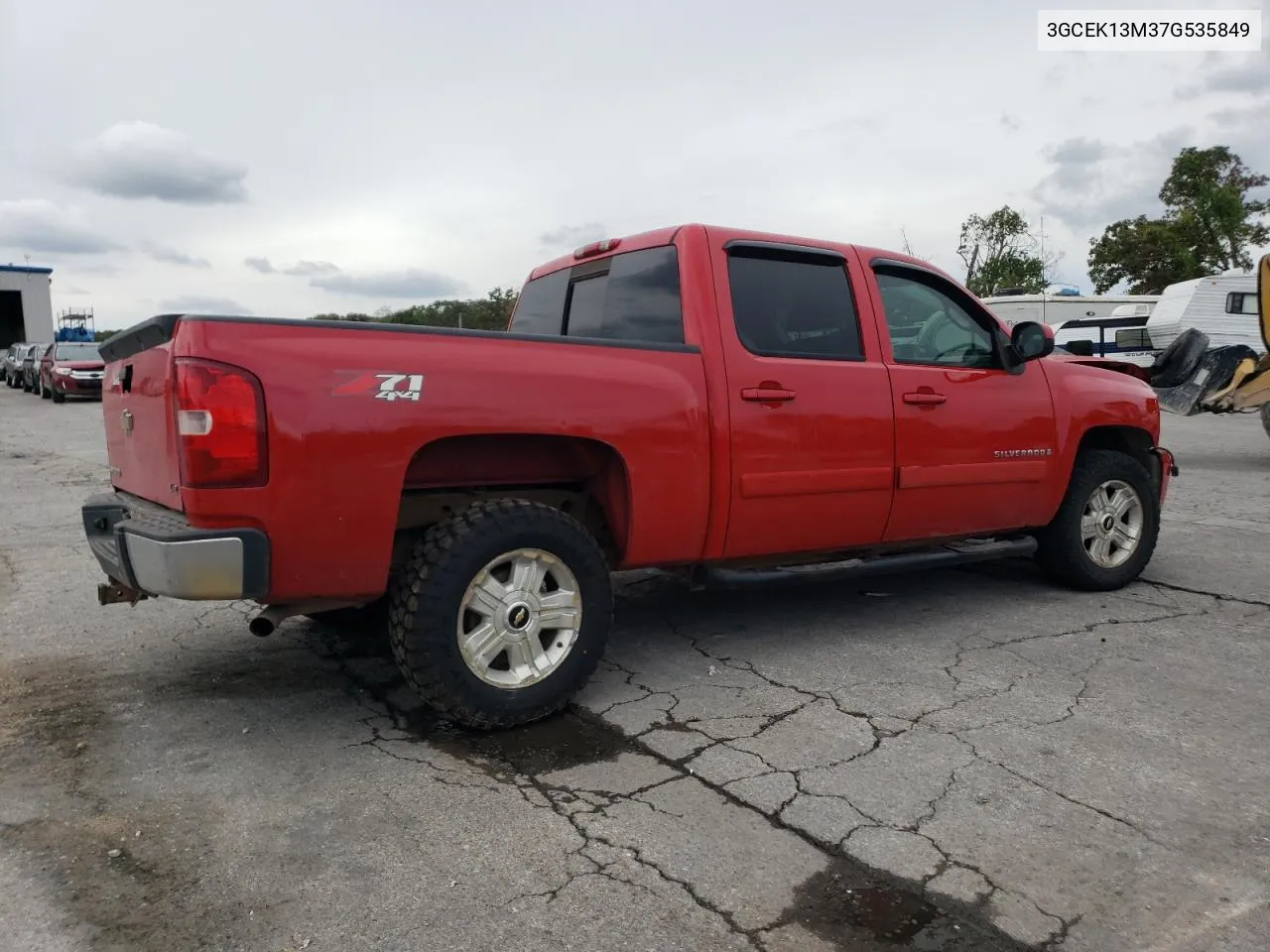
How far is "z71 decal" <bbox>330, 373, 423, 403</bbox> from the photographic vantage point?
3238 millimetres

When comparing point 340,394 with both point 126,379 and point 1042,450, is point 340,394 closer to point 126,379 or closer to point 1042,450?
point 126,379

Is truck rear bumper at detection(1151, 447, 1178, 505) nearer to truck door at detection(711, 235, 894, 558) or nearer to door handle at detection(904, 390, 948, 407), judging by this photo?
door handle at detection(904, 390, 948, 407)

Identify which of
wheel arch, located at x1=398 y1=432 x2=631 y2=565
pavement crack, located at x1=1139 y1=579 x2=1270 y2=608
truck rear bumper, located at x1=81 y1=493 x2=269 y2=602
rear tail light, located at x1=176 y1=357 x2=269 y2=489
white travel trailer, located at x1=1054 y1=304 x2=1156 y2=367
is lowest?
→ pavement crack, located at x1=1139 y1=579 x2=1270 y2=608

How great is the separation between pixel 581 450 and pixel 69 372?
25.1 meters

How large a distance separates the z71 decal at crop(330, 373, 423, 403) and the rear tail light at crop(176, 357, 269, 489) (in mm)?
267

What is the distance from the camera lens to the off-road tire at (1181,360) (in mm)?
13156

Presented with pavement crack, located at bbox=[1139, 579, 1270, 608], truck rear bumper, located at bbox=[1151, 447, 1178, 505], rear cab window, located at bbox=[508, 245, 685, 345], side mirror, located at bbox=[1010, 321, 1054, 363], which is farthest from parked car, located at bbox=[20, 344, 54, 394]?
pavement crack, located at bbox=[1139, 579, 1270, 608]

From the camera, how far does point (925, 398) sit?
4.75 m

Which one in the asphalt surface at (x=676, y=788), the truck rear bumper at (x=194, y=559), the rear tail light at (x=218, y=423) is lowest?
the asphalt surface at (x=676, y=788)

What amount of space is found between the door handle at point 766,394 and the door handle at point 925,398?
0.75 m

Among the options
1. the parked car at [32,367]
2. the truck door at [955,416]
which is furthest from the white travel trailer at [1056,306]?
the parked car at [32,367]

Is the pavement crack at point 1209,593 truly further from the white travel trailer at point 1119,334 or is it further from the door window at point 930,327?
the white travel trailer at point 1119,334

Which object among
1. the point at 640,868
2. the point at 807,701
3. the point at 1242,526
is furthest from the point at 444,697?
the point at 1242,526

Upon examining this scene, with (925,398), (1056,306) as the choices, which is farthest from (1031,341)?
(1056,306)
